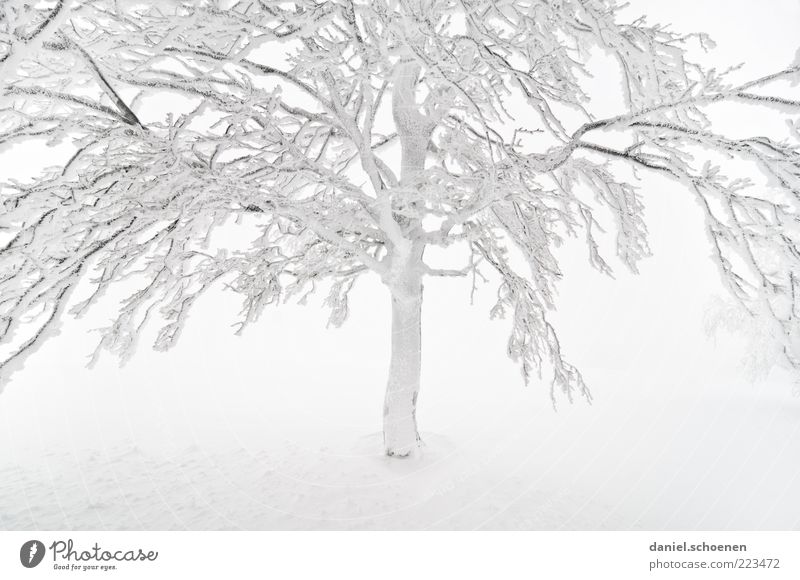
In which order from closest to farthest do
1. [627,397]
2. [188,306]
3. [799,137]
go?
[799,137] → [188,306] → [627,397]

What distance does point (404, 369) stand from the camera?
4.99 metres

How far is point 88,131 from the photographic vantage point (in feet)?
9.46

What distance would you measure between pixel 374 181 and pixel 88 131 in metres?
2.24

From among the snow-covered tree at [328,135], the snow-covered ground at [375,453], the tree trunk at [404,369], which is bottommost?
the snow-covered ground at [375,453]

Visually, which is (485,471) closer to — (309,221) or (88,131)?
(309,221)

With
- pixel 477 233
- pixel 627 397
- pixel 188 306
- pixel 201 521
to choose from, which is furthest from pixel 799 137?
pixel 627 397
